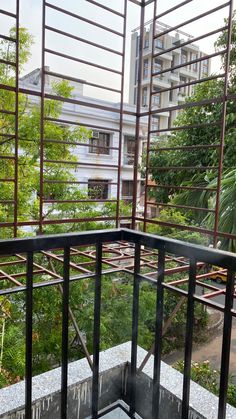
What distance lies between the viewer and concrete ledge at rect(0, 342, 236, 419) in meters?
1.18

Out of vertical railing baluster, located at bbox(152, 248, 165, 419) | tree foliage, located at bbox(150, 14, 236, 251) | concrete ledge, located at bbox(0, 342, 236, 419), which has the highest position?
tree foliage, located at bbox(150, 14, 236, 251)

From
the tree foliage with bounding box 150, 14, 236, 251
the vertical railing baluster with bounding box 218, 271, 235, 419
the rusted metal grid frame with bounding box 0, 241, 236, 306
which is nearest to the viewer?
the vertical railing baluster with bounding box 218, 271, 235, 419

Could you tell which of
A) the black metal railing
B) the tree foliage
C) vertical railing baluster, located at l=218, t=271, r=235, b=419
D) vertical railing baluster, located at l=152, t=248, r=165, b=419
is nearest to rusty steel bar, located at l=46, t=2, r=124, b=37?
the black metal railing

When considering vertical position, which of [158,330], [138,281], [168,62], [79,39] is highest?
[168,62]

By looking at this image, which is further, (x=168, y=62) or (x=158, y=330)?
(x=168, y=62)

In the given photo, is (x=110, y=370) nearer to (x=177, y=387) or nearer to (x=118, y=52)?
(x=177, y=387)

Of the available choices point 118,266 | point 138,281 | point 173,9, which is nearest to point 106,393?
point 118,266

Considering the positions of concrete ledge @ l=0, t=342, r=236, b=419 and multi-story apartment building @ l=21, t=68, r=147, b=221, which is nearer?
concrete ledge @ l=0, t=342, r=236, b=419

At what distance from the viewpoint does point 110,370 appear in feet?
4.72

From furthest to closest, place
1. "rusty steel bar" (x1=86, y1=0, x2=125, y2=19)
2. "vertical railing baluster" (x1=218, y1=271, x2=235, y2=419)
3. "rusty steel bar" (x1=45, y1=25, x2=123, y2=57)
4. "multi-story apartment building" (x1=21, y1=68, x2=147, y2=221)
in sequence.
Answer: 1. "multi-story apartment building" (x1=21, y1=68, x2=147, y2=221)
2. "rusty steel bar" (x1=86, y1=0, x2=125, y2=19)
3. "rusty steel bar" (x1=45, y1=25, x2=123, y2=57)
4. "vertical railing baluster" (x1=218, y1=271, x2=235, y2=419)

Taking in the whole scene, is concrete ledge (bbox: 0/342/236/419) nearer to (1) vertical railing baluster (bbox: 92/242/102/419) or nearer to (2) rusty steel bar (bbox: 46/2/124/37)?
(1) vertical railing baluster (bbox: 92/242/102/419)

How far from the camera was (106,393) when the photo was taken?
4.60ft

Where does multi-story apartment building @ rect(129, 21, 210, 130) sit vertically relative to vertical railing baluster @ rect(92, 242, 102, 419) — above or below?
above

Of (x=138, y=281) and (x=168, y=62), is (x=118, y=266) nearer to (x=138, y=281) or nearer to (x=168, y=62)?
(x=138, y=281)
